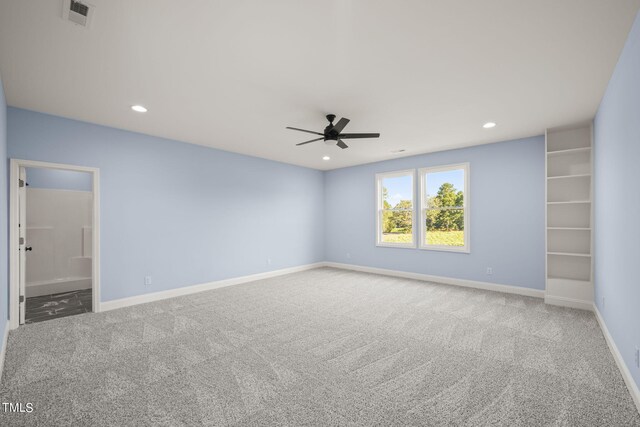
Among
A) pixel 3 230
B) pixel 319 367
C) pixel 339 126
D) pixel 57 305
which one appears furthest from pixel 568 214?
pixel 57 305

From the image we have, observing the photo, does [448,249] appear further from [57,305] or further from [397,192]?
[57,305]

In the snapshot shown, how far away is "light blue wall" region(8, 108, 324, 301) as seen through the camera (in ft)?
13.0

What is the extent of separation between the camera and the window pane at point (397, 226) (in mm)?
6414

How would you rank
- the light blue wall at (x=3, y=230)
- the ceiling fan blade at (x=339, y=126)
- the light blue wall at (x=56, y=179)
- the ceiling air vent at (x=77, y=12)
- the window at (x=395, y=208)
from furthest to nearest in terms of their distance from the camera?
1. the window at (x=395, y=208)
2. the light blue wall at (x=56, y=179)
3. the ceiling fan blade at (x=339, y=126)
4. the light blue wall at (x=3, y=230)
5. the ceiling air vent at (x=77, y=12)

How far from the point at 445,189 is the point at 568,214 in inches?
78.1

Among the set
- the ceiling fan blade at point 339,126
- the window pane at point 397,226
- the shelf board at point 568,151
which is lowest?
the window pane at point 397,226

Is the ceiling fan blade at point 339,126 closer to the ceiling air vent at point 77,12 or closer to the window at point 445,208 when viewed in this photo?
the ceiling air vent at point 77,12

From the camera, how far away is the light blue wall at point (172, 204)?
3.97m

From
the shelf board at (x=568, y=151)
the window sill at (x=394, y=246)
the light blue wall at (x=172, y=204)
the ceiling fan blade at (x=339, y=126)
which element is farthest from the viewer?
the window sill at (x=394, y=246)

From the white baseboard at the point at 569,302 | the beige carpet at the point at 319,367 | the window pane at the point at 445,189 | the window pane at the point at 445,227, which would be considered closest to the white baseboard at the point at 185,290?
the beige carpet at the point at 319,367

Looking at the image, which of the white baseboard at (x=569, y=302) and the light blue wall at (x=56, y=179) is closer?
the white baseboard at (x=569, y=302)

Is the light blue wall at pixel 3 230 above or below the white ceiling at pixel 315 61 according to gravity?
below

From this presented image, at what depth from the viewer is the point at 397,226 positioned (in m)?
6.64

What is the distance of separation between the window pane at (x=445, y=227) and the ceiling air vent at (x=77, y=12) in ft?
19.0
